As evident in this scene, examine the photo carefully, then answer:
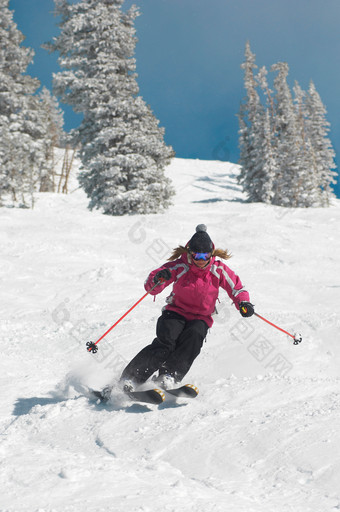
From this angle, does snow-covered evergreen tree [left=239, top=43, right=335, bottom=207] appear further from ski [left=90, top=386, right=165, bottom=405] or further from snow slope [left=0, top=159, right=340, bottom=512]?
ski [left=90, top=386, right=165, bottom=405]

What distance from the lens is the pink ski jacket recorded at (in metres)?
4.40

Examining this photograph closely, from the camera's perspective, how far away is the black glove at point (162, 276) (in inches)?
172

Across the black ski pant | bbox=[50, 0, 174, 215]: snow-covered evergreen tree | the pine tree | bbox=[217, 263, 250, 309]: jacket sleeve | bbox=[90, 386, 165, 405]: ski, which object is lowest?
bbox=[90, 386, 165, 405]: ski

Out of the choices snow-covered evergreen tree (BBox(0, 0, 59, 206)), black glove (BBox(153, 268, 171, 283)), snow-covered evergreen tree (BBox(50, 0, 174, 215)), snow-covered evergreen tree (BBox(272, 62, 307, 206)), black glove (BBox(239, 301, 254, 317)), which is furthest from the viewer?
snow-covered evergreen tree (BBox(272, 62, 307, 206))

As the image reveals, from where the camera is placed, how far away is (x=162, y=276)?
4.36 metres

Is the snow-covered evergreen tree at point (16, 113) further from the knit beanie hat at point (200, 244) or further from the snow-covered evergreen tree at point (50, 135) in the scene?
the knit beanie hat at point (200, 244)

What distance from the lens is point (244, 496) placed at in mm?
2336

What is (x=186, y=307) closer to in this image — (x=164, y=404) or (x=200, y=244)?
(x=200, y=244)

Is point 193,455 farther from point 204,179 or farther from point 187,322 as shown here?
point 204,179

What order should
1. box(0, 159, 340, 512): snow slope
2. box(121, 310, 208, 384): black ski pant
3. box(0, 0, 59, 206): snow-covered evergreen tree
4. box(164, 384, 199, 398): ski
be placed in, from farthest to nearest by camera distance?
box(0, 0, 59, 206): snow-covered evergreen tree < box(121, 310, 208, 384): black ski pant < box(164, 384, 199, 398): ski < box(0, 159, 340, 512): snow slope

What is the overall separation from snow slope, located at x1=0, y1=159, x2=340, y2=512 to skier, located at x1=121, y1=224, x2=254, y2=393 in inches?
14.3

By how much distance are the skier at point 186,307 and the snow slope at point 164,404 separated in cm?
36

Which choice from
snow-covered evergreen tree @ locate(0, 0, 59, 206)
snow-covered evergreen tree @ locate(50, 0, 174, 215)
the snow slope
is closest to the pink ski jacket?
the snow slope

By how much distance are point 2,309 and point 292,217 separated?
33.3 ft
